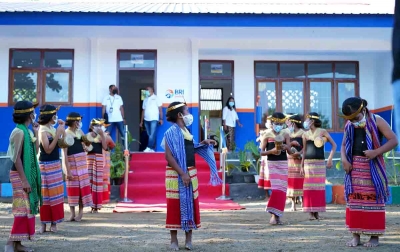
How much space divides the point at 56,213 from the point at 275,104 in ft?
32.2

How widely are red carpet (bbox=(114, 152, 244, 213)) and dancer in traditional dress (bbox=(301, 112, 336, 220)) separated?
6.77ft

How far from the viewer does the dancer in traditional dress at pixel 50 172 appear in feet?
24.0

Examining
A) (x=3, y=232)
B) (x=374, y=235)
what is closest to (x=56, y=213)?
(x=3, y=232)

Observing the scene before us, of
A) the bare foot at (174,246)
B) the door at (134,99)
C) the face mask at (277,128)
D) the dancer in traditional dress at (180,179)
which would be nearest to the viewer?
the dancer in traditional dress at (180,179)

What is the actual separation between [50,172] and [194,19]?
7.58m

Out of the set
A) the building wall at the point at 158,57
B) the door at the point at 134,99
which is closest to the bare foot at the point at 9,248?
the building wall at the point at 158,57

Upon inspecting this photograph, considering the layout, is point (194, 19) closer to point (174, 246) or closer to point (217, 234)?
point (217, 234)

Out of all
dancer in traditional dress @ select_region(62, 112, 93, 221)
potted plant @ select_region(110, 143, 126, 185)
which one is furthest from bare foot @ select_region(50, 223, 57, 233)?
potted plant @ select_region(110, 143, 126, 185)

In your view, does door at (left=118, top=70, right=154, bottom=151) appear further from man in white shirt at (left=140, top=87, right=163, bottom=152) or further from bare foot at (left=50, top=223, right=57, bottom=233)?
bare foot at (left=50, top=223, right=57, bottom=233)

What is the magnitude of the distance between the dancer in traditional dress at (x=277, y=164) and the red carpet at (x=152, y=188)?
2505 mm

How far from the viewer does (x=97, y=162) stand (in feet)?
33.1

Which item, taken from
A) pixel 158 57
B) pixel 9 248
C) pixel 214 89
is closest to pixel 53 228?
pixel 9 248

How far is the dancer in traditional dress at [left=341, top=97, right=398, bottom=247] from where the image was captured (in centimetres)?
604

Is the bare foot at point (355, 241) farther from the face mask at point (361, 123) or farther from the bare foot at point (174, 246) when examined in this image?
the bare foot at point (174, 246)
